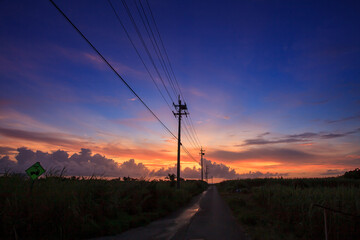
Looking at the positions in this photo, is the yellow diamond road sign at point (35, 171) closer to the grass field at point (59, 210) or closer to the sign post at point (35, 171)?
the sign post at point (35, 171)

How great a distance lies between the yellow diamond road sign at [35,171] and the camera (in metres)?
9.23

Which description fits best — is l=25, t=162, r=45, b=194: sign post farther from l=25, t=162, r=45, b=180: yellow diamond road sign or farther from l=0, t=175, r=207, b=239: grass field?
l=0, t=175, r=207, b=239: grass field

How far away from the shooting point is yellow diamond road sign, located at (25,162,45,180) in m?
9.23

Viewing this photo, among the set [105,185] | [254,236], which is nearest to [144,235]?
[105,185]

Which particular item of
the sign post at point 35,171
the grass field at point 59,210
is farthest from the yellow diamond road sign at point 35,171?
the grass field at point 59,210

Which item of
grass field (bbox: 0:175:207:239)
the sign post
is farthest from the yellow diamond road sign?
grass field (bbox: 0:175:207:239)

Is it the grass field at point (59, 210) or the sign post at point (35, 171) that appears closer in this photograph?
the grass field at point (59, 210)

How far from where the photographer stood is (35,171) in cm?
932

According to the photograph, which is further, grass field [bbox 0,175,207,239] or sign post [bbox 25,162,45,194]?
sign post [bbox 25,162,45,194]

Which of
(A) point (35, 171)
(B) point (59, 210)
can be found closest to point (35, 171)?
(A) point (35, 171)

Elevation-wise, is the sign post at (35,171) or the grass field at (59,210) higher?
the sign post at (35,171)

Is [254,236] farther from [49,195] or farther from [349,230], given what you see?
[49,195]

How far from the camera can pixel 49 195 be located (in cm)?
884

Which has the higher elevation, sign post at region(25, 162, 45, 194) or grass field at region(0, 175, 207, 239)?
sign post at region(25, 162, 45, 194)
